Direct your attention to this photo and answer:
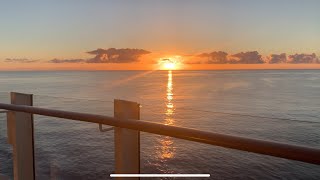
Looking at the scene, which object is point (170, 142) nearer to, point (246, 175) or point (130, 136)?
point (246, 175)

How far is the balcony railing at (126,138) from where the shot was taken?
1056 mm

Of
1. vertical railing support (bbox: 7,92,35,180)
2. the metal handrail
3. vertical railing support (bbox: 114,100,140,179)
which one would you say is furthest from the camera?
vertical railing support (bbox: 7,92,35,180)

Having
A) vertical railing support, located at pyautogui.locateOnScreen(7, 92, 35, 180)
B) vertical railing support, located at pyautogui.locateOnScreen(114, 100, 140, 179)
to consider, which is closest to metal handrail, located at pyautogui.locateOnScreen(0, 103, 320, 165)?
vertical railing support, located at pyautogui.locateOnScreen(114, 100, 140, 179)

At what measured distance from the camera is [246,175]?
46.4ft

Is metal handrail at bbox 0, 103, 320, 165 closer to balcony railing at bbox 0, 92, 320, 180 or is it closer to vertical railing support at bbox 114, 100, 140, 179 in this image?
balcony railing at bbox 0, 92, 320, 180

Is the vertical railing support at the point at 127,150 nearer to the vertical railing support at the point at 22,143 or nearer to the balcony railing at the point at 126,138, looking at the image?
the balcony railing at the point at 126,138

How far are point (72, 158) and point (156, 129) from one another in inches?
581

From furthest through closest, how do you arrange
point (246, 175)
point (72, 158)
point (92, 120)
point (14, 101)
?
point (72, 158) < point (246, 175) < point (14, 101) < point (92, 120)

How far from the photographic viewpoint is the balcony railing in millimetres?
1056

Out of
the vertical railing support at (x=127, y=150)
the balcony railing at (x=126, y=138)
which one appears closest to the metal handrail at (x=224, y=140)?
the balcony railing at (x=126, y=138)

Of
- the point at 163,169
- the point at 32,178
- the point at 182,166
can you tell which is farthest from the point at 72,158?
the point at 32,178

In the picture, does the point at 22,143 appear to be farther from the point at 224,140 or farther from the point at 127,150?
the point at 224,140

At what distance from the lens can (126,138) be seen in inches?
66.9

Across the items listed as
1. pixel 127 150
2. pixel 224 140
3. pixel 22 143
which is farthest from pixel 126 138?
pixel 22 143
